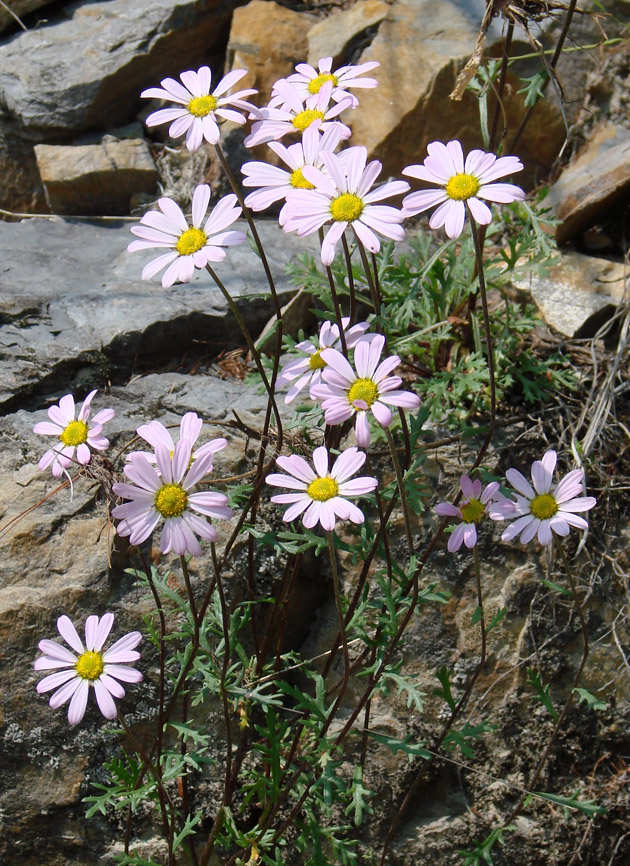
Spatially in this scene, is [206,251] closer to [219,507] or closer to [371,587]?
[219,507]

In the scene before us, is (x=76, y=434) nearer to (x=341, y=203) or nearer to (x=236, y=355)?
(x=341, y=203)

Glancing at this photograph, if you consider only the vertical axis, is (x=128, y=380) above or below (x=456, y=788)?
above

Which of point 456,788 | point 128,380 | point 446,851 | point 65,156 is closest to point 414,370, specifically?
point 128,380

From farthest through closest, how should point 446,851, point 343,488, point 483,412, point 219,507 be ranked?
point 483,412
point 446,851
point 343,488
point 219,507

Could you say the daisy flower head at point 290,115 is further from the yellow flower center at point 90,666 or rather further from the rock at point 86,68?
the rock at point 86,68

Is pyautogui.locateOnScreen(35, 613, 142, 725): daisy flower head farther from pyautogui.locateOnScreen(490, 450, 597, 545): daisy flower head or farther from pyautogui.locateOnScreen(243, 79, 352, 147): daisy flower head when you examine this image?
pyautogui.locateOnScreen(243, 79, 352, 147): daisy flower head

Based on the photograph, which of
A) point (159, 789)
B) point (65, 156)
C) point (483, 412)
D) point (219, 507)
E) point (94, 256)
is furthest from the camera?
point (65, 156)
